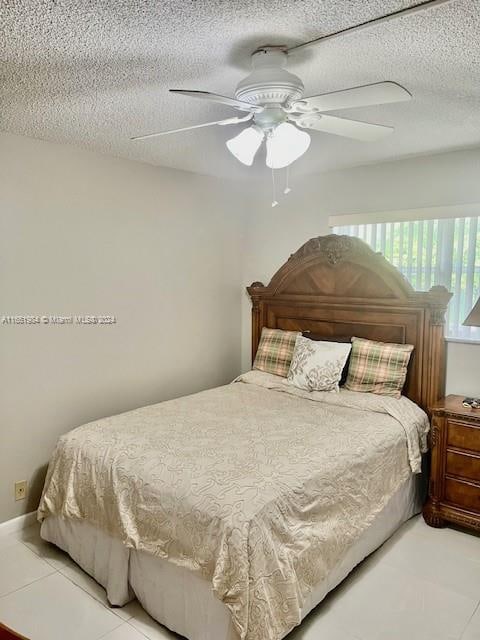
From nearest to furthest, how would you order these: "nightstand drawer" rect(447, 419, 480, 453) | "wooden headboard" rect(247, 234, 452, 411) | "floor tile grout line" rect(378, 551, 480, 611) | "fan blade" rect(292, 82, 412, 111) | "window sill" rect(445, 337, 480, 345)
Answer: "fan blade" rect(292, 82, 412, 111), "floor tile grout line" rect(378, 551, 480, 611), "nightstand drawer" rect(447, 419, 480, 453), "window sill" rect(445, 337, 480, 345), "wooden headboard" rect(247, 234, 452, 411)

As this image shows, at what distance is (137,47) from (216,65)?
1.03ft

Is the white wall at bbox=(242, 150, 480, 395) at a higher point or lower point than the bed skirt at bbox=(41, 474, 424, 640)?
higher

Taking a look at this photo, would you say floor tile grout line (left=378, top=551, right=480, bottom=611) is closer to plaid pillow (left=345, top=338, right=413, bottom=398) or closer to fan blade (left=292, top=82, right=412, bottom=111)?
plaid pillow (left=345, top=338, right=413, bottom=398)

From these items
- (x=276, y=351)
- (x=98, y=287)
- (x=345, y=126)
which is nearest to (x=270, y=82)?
(x=345, y=126)

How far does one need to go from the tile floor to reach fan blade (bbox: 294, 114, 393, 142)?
2129mm

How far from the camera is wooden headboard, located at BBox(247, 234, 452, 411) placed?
3.19 meters

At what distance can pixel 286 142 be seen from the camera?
78.2 inches

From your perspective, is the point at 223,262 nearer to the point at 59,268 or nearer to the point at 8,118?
the point at 59,268

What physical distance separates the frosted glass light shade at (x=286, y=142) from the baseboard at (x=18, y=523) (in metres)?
2.51

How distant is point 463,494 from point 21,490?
103 inches

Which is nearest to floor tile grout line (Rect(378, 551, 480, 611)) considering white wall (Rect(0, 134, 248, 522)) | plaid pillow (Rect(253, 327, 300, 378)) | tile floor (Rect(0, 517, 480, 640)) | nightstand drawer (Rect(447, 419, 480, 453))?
tile floor (Rect(0, 517, 480, 640))

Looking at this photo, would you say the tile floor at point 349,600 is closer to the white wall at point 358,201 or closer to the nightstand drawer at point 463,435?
the nightstand drawer at point 463,435

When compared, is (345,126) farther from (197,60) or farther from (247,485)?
(247,485)

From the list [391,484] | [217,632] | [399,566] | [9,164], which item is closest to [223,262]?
[9,164]
